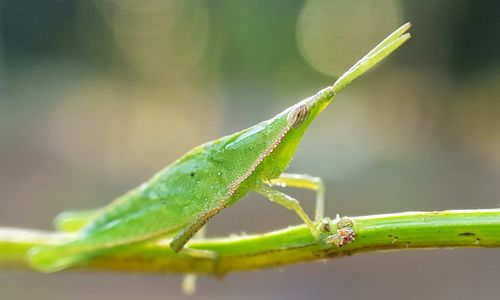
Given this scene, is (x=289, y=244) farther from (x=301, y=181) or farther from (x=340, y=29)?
(x=340, y=29)

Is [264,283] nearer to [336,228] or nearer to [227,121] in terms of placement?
[336,228]

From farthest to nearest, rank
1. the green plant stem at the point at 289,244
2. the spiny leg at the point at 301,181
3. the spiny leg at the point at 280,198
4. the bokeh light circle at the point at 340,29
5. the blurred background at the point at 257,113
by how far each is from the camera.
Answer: the bokeh light circle at the point at 340,29 → the blurred background at the point at 257,113 → the spiny leg at the point at 301,181 → the spiny leg at the point at 280,198 → the green plant stem at the point at 289,244

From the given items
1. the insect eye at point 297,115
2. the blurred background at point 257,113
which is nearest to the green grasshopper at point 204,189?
the insect eye at point 297,115

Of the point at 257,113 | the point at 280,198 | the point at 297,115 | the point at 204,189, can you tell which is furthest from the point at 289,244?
the point at 257,113

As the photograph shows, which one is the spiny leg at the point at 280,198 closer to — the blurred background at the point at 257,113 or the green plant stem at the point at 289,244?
the green plant stem at the point at 289,244

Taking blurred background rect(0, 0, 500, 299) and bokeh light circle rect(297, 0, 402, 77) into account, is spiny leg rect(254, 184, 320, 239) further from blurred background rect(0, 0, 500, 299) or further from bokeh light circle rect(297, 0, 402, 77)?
bokeh light circle rect(297, 0, 402, 77)

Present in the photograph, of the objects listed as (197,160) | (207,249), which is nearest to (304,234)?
(207,249)

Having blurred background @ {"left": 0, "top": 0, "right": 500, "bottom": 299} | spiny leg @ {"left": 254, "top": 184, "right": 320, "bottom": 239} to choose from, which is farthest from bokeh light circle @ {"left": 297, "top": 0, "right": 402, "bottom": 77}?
spiny leg @ {"left": 254, "top": 184, "right": 320, "bottom": 239}

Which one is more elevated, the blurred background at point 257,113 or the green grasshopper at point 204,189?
the blurred background at point 257,113
